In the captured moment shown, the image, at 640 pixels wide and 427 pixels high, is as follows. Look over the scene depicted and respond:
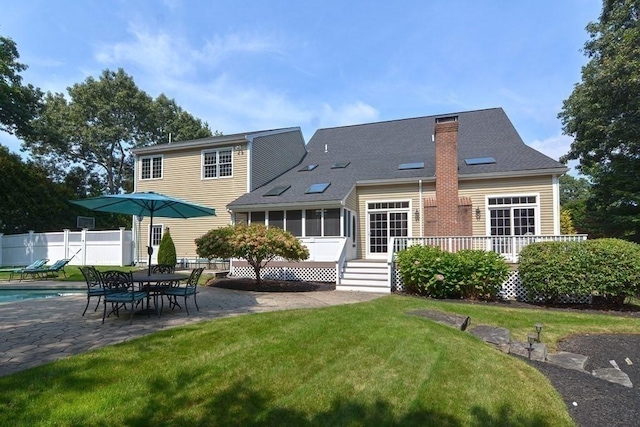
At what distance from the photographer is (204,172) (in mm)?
18250

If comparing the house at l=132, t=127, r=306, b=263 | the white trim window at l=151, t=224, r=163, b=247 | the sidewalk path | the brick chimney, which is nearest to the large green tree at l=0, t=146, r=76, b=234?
the house at l=132, t=127, r=306, b=263

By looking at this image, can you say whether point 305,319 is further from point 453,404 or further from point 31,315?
point 31,315

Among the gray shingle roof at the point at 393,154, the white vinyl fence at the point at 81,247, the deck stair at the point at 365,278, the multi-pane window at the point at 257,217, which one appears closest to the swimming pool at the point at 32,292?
the white vinyl fence at the point at 81,247

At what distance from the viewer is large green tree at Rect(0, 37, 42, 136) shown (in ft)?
76.8

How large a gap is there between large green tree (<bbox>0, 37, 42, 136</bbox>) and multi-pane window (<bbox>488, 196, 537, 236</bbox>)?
27658mm

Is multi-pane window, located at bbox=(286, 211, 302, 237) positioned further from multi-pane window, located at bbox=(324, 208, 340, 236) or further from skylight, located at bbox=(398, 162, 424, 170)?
skylight, located at bbox=(398, 162, 424, 170)

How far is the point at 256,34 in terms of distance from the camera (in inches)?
473

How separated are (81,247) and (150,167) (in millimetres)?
5378

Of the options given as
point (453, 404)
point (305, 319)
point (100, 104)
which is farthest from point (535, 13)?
point (100, 104)

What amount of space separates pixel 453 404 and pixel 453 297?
7.35 metres

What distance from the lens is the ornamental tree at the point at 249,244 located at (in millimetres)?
11234

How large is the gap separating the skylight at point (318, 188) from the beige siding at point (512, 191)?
551 centimetres

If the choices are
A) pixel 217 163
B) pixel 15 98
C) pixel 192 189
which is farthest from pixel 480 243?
pixel 15 98

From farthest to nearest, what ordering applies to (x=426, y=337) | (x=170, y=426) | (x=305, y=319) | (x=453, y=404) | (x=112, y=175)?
(x=112, y=175) < (x=305, y=319) < (x=426, y=337) < (x=453, y=404) < (x=170, y=426)
